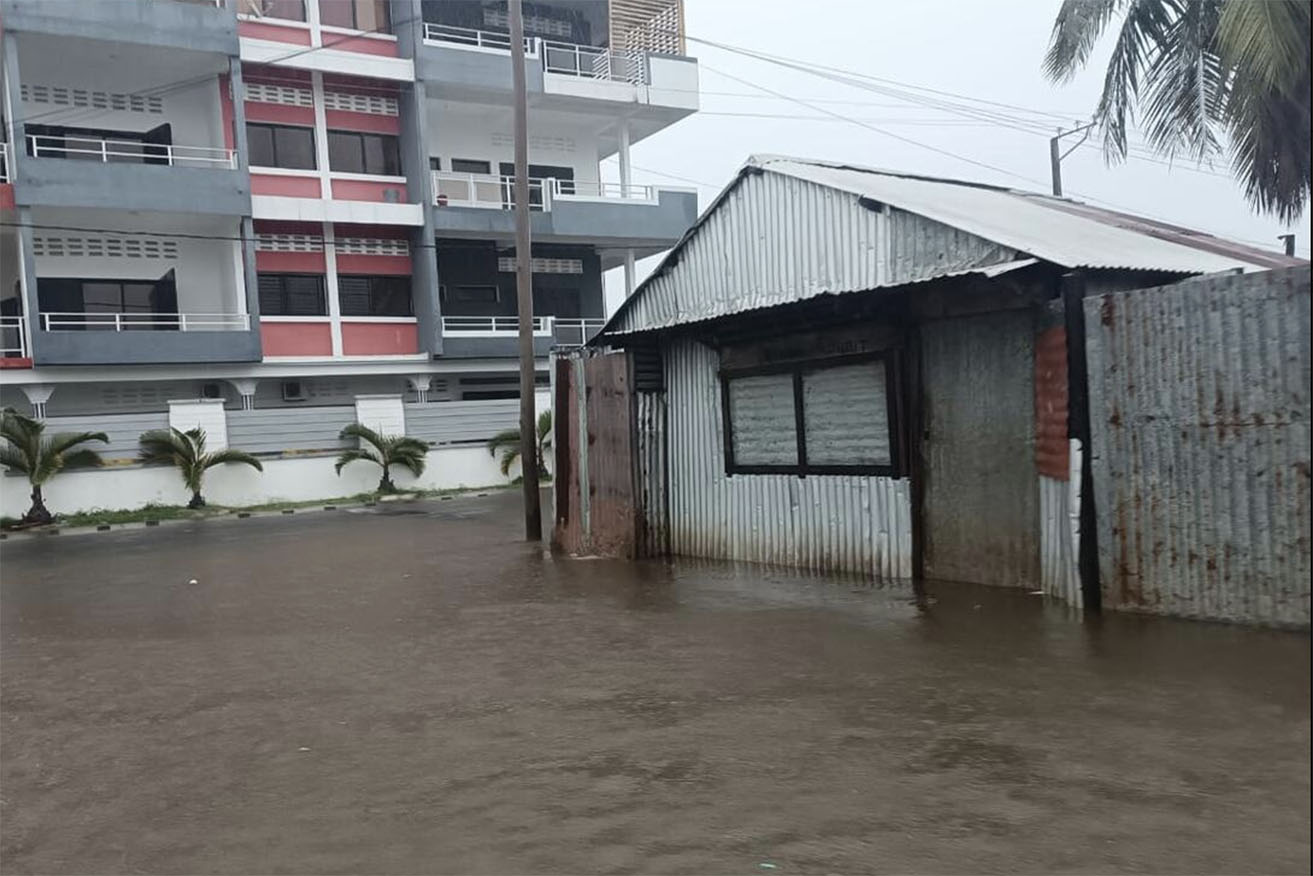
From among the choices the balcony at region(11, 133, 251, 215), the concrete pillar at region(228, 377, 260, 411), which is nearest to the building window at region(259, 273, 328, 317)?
the concrete pillar at region(228, 377, 260, 411)

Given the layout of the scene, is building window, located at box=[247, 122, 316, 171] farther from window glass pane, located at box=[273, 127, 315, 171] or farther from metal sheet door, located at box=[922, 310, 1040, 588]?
metal sheet door, located at box=[922, 310, 1040, 588]

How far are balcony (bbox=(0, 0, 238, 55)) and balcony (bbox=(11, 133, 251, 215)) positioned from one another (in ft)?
7.29

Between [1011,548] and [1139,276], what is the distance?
220 cm

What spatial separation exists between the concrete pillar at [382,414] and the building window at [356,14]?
9605mm

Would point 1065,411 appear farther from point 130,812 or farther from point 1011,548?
point 130,812

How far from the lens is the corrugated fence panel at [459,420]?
2436 cm

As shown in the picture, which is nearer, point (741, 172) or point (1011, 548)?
point (1011, 548)

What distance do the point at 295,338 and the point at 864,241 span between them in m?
19.5

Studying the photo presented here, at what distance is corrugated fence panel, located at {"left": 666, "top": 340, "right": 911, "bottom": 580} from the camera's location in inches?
347

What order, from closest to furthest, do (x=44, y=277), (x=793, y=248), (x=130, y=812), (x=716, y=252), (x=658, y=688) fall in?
(x=130, y=812), (x=658, y=688), (x=793, y=248), (x=716, y=252), (x=44, y=277)

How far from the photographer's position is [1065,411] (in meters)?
6.99

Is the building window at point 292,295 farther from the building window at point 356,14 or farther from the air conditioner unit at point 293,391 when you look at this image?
the building window at point 356,14

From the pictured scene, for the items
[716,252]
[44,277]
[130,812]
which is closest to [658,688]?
[130,812]

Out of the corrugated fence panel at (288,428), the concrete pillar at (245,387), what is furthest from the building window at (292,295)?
the corrugated fence panel at (288,428)
